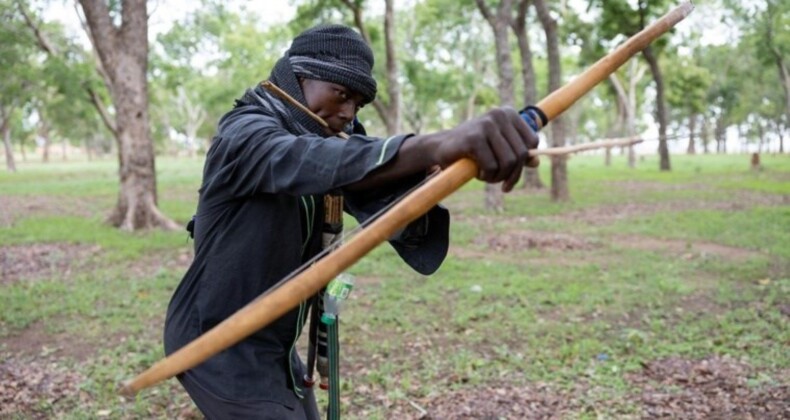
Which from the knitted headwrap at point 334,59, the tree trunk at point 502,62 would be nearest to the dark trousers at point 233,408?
the knitted headwrap at point 334,59

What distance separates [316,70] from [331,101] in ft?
0.38

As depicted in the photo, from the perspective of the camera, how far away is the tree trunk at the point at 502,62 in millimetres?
16406

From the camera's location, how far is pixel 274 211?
2256 millimetres

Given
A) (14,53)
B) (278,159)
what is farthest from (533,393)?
(14,53)

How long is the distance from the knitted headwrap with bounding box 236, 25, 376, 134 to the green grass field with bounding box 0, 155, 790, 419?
3.43 meters

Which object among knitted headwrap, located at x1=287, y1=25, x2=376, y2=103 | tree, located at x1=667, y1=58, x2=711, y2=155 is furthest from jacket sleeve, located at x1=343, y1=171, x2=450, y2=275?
tree, located at x1=667, y1=58, x2=711, y2=155

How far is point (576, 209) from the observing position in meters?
17.7

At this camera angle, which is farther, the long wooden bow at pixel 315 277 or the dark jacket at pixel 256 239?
the dark jacket at pixel 256 239

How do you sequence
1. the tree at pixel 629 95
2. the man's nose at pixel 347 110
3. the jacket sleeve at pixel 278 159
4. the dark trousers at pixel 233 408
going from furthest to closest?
1. the tree at pixel 629 95
2. the man's nose at pixel 347 110
3. the dark trousers at pixel 233 408
4. the jacket sleeve at pixel 278 159

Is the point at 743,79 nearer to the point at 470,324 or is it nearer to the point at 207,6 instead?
the point at 207,6

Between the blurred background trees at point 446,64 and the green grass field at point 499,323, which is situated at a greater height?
the blurred background trees at point 446,64

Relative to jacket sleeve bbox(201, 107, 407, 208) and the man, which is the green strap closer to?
the man

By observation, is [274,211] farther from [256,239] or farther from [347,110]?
[347,110]

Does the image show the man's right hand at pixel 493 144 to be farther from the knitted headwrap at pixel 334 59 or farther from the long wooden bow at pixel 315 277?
the knitted headwrap at pixel 334 59
